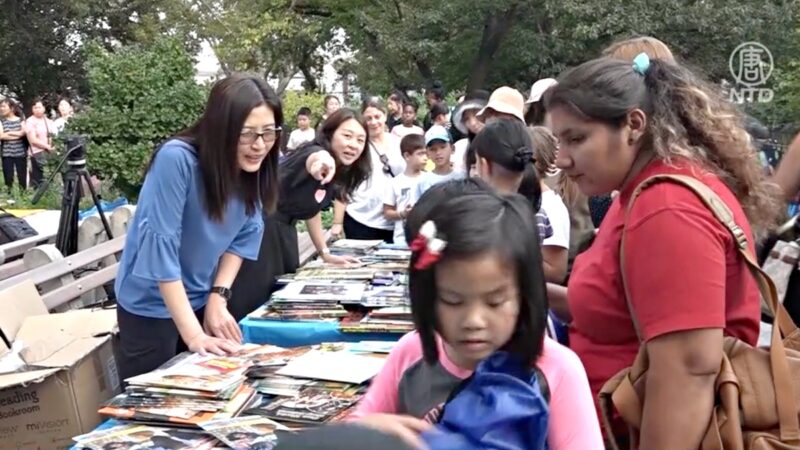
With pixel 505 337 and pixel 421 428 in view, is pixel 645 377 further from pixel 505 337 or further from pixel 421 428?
pixel 421 428

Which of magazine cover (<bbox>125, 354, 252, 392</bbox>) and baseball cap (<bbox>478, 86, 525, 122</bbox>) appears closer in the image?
magazine cover (<bbox>125, 354, 252, 392</bbox>)

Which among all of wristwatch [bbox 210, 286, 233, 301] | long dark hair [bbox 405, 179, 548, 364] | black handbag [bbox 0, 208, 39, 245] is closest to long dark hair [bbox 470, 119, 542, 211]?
wristwatch [bbox 210, 286, 233, 301]

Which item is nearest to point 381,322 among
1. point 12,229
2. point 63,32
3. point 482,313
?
point 482,313

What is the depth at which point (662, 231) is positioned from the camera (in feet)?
4.94

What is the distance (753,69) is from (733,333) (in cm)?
1380

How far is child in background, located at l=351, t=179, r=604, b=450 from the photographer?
4.73ft

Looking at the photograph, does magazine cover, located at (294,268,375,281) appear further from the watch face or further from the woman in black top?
the woman in black top

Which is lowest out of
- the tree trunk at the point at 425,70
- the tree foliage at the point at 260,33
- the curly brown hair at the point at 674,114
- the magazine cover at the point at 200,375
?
the magazine cover at the point at 200,375

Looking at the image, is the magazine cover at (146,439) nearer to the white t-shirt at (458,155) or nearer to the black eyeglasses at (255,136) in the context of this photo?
the black eyeglasses at (255,136)

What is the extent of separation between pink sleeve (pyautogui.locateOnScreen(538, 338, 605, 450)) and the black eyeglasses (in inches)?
59.5

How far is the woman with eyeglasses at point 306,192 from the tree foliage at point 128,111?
5.36 metres

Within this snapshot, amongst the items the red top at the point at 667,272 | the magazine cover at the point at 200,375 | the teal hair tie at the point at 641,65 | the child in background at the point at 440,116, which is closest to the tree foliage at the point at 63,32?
the child in background at the point at 440,116

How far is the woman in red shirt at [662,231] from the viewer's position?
150 cm

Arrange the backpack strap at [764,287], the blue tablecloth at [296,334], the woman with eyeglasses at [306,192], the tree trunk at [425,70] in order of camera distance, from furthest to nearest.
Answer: the tree trunk at [425,70]
the woman with eyeglasses at [306,192]
the blue tablecloth at [296,334]
the backpack strap at [764,287]
